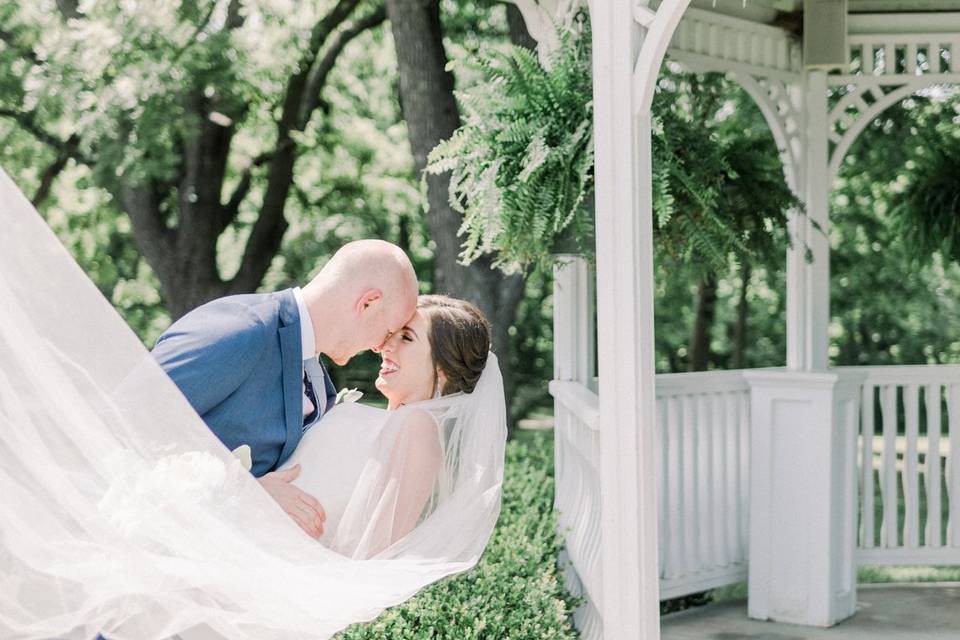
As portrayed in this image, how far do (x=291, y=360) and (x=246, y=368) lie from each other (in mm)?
175

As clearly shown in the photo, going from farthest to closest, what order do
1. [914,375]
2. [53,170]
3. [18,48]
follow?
[53,170]
[18,48]
[914,375]

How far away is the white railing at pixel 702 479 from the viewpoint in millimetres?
5688

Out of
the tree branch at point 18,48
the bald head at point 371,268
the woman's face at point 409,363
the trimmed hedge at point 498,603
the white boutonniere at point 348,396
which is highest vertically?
the tree branch at point 18,48

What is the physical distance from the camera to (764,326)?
16.9m

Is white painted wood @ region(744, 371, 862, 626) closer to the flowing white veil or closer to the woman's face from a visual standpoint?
the woman's face

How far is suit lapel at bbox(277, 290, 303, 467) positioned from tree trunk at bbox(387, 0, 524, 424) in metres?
4.11

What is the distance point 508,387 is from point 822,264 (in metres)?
3.21

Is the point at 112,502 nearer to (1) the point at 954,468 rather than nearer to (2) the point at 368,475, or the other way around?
(2) the point at 368,475

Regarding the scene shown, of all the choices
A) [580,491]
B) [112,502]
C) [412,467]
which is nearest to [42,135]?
[580,491]

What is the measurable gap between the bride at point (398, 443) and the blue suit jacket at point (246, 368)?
130 mm

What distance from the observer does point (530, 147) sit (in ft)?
14.2

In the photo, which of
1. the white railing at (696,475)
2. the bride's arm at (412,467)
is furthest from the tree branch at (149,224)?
the bride's arm at (412,467)

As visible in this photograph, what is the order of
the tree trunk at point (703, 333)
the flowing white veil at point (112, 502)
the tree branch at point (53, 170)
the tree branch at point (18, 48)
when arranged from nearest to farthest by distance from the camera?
the flowing white veil at point (112, 502) → the tree branch at point (18, 48) → the tree branch at point (53, 170) → the tree trunk at point (703, 333)

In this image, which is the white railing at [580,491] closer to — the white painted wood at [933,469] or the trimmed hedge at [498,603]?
the trimmed hedge at [498,603]
